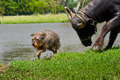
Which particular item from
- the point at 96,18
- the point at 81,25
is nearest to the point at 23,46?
the point at 96,18

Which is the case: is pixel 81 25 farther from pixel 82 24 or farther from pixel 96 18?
pixel 96 18

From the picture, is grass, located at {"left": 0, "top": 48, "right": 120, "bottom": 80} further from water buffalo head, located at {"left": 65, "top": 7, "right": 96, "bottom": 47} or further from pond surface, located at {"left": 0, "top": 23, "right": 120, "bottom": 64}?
pond surface, located at {"left": 0, "top": 23, "right": 120, "bottom": 64}

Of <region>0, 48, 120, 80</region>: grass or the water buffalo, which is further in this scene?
the water buffalo

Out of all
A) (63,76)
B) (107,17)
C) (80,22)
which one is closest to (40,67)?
(63,76)

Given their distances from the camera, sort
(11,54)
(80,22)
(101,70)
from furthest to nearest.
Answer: (11,54)
(80,22)
(101,70)

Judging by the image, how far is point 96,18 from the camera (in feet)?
22.4

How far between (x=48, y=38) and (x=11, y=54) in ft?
8.00

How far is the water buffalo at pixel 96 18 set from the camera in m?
6.41

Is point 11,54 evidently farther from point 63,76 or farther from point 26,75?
point 63,76

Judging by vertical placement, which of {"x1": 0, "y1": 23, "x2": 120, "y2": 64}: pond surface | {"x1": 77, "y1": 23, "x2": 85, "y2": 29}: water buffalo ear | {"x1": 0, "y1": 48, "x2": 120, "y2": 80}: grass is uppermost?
{"x1": 77, "y1": 23, "x2": 85, "y2": 29}: water buffalo ear

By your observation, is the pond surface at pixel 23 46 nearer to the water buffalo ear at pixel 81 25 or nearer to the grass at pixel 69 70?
the grass at pixel 69 70

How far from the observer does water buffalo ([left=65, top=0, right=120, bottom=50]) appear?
6.41 meters

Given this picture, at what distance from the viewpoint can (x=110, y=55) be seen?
25.4 feet

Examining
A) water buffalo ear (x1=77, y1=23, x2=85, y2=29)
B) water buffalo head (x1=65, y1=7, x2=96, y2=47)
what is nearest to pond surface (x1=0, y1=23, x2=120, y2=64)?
water buffalo head (x1=65, y1=7, x2=96, y2=47)
